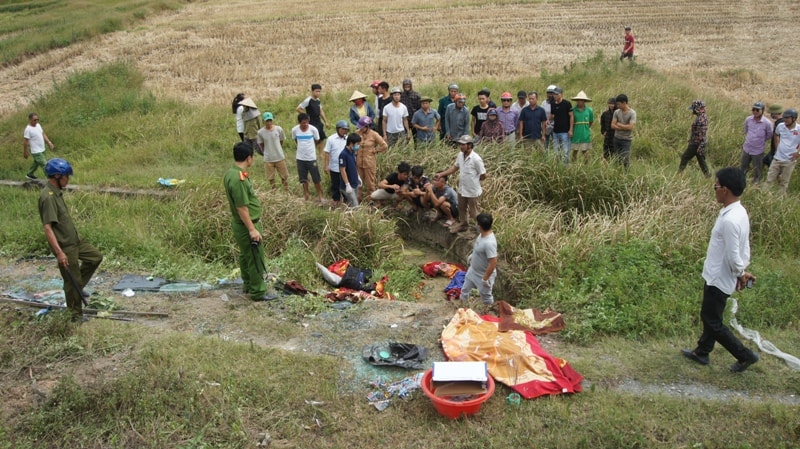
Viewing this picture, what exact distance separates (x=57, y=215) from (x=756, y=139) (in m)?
10.2

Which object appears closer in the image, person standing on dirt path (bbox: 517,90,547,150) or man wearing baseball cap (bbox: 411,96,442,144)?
person standing on dirt path (bbox: 517,90,547,150)

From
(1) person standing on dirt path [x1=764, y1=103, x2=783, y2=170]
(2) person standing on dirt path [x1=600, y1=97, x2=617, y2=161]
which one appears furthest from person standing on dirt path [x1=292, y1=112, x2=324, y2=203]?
(1) person standing on dirt path [x1=764, y1=103, x2=783, y2=170]

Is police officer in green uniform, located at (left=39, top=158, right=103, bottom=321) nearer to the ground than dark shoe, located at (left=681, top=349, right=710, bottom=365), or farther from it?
farther from it

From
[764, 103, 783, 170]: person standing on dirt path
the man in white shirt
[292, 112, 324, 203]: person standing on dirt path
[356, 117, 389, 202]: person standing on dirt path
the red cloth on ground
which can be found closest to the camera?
the red cloth on ground

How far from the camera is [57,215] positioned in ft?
19.9

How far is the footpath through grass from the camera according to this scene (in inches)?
195

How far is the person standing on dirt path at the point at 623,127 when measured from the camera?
1074 centimetres

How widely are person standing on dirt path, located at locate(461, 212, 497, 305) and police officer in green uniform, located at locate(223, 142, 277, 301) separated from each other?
2.22 metres

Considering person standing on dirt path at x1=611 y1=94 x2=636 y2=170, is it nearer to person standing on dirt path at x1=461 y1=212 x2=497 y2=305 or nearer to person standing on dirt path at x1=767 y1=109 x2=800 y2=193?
person standing on dirt path at x1=767 y1=109 x2=800 y2=193

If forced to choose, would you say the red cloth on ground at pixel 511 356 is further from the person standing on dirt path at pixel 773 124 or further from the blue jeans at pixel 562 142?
the person standing on dirt path at pixel 773 124

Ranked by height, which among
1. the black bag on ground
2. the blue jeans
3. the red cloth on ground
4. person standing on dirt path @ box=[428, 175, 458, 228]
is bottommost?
the black bag on ground

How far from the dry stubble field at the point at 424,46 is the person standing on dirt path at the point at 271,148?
645 cm

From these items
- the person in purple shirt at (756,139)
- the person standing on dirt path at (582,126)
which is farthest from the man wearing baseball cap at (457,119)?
the person in purple shirt at (756,139)

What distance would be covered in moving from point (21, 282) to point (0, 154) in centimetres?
792
